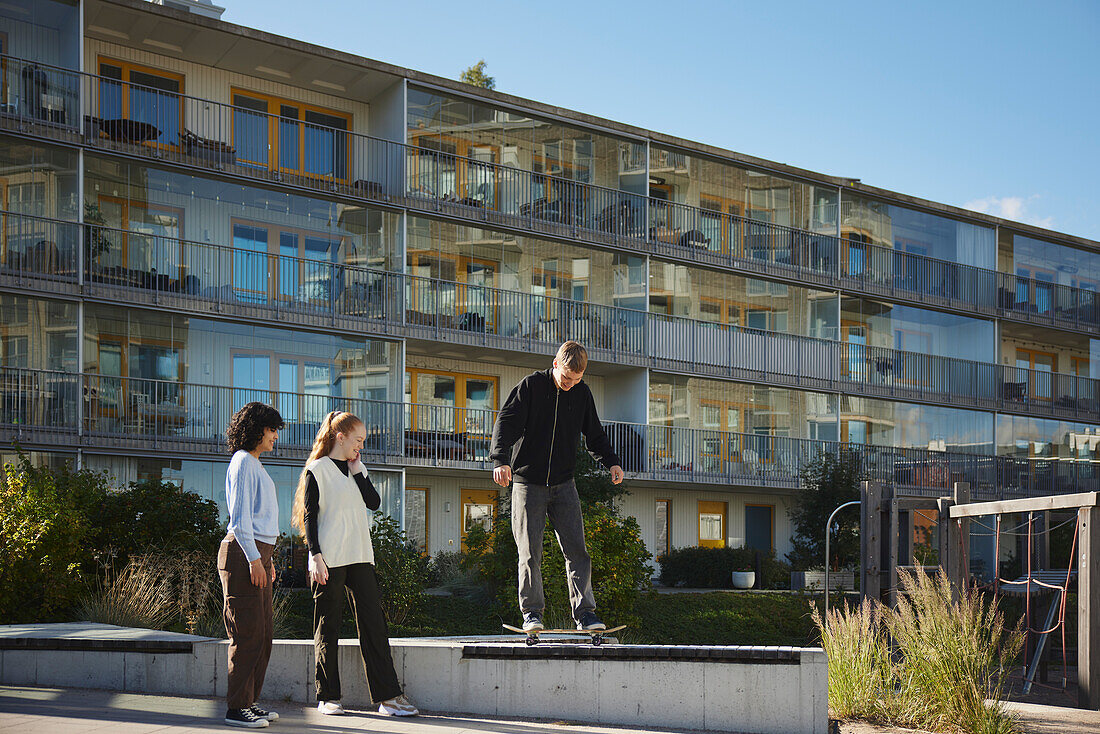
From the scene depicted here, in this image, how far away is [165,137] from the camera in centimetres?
2494

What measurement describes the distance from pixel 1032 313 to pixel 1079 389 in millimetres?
3647

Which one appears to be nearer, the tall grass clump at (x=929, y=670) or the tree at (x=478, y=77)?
the tall grass clump at (x=929, y=670)

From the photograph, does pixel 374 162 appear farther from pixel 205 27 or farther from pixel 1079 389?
pixel 1079 389

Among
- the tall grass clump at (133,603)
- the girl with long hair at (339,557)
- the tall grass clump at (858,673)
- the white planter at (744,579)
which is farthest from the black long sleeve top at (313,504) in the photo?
the white planter at (744,579)

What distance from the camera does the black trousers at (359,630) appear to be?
750cm

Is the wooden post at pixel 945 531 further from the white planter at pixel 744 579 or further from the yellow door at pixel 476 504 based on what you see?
the yellow door at pixel 476 504

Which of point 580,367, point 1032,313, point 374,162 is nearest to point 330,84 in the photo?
point 374,162

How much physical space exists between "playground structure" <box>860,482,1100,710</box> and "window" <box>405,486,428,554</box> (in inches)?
684

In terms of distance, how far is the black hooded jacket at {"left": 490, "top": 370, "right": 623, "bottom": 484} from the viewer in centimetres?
796

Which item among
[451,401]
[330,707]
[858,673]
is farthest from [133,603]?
[451,401]

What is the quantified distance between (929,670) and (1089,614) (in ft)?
7.17

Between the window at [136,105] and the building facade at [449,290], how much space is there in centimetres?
7

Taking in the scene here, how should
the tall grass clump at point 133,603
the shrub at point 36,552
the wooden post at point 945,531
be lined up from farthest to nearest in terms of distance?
the shrub at point 36,552
the tall grass clump at point 133,603
the wooden post at point 945,531

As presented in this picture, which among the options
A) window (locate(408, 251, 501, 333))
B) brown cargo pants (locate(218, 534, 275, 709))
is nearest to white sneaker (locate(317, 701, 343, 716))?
brown cargo pants (locate(218, 534, 275, 709))
